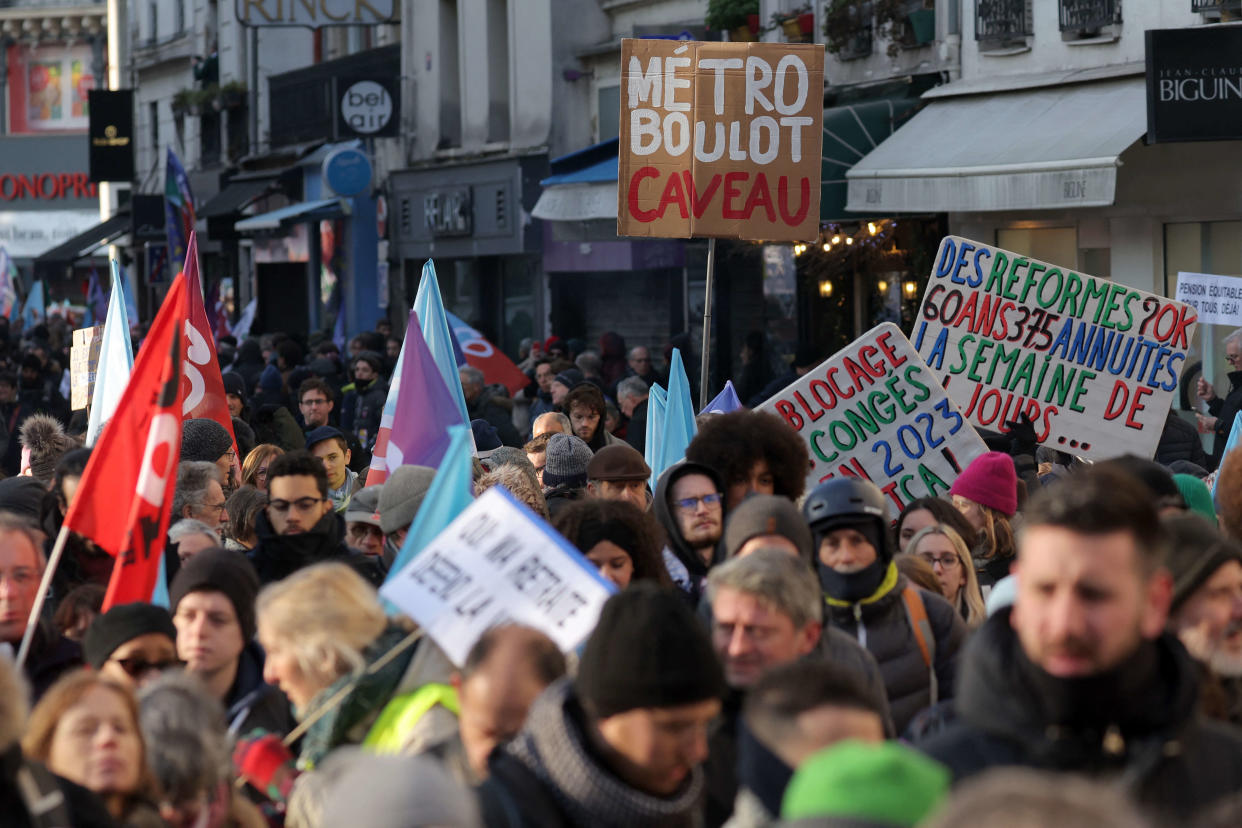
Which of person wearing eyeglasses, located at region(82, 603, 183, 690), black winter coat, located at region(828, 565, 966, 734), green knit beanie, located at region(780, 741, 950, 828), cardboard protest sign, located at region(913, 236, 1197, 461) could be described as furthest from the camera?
cardboard protest sign, located at region(913, 236, 1197, 461)

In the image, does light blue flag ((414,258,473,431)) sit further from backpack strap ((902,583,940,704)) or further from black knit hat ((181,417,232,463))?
backpack strap ((902,583,940,704))

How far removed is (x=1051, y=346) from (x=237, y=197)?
87.5ft

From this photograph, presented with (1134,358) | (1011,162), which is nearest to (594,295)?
(1011,162)

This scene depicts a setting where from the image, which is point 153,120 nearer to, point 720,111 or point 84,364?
point 84,364

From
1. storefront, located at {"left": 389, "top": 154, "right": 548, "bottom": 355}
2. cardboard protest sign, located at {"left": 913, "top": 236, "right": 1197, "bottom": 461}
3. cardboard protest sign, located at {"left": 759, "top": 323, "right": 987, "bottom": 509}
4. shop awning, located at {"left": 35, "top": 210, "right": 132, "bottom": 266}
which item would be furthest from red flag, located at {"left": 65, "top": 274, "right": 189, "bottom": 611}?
shop awning, located at {"left": 35, "top": 210, "right": 132, "bottom": 266}

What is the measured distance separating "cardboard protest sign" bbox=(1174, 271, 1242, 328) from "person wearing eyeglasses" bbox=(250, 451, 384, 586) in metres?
6.30

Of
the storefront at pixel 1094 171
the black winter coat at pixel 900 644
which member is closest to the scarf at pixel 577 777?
the black winter coat at pixel 900 644

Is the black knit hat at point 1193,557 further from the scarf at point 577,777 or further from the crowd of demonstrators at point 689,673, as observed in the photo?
the scarf at point 577,777

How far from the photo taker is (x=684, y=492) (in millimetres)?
6211

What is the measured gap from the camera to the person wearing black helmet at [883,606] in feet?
17.8

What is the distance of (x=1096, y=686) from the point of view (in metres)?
3.25

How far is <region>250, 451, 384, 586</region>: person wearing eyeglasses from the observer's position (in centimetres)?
678

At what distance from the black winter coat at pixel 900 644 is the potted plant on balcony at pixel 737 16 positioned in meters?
15.1

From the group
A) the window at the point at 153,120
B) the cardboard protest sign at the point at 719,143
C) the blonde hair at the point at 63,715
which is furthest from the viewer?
the window at the point at 153,120
